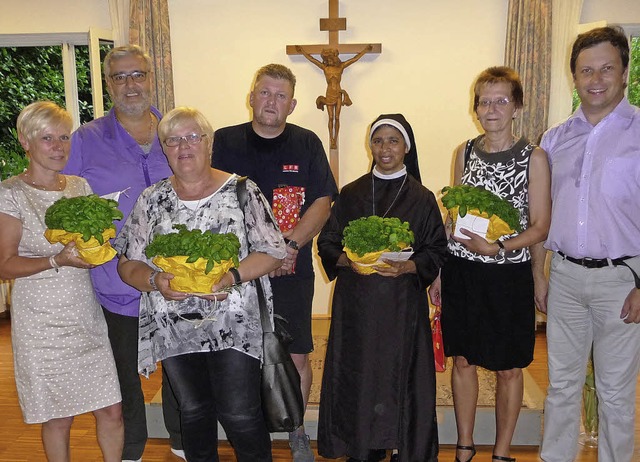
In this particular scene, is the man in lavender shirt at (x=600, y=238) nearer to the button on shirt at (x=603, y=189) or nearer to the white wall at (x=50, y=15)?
the button on shirt at (x=603, y=189)

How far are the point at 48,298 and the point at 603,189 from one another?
7.13ft

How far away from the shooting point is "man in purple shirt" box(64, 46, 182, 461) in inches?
94.9

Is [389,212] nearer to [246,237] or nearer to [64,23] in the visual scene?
[246,237]

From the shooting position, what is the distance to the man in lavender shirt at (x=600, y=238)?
2230mm

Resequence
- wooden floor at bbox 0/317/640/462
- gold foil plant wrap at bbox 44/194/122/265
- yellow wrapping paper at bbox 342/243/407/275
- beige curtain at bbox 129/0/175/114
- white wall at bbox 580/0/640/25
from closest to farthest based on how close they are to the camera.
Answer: gold foil plant wrap at bbox 44/194/122/265
yellow wrapping paper at bbox 342/243/407/275
wooden floor at bbox 0/317/640/462
white wall at bbox 580/0/640/25
beige curtain at bbox 129/0/175/114

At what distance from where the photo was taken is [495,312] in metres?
2.46

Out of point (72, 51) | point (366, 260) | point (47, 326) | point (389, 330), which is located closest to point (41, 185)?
Answer: point (47, 326)

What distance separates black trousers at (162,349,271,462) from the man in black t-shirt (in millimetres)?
617

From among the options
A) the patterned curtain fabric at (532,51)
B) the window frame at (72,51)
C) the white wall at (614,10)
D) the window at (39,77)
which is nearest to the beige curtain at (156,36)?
the window frame at (72,51)

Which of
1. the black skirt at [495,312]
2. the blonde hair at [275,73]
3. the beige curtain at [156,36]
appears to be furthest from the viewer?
the beige curtain at [156,36]

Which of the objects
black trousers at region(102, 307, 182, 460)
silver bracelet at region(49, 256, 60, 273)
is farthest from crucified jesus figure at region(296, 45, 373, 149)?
silver bracelet at region(49, 256, 60, 273)


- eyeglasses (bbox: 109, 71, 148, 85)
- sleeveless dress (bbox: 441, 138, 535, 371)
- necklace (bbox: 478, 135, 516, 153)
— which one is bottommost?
sleeveless dress (bbox: 441, 138, 535, 371)

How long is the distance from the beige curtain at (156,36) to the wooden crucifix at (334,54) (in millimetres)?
1134

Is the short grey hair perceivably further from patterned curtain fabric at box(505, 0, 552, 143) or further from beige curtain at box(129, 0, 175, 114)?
patterned curtain fabric at box(505, 0, 552, 143)
